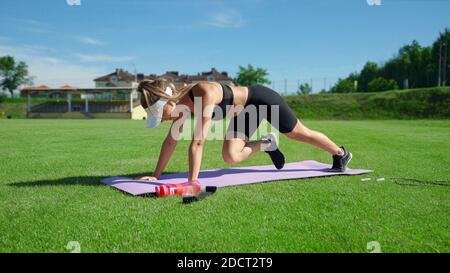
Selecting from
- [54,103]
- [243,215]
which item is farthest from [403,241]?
[54,103]

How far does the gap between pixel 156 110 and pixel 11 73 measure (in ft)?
321

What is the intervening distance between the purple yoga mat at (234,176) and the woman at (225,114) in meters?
0.22

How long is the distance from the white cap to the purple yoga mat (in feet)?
2.55

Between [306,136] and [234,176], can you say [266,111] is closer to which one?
[306,136]

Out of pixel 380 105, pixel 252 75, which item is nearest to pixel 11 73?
pixel 252 75

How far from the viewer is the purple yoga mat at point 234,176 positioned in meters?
4.70

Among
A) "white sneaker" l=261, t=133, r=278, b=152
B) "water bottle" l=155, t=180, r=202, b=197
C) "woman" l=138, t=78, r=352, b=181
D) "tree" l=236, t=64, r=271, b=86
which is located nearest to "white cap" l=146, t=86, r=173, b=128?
"woman" l=138, t=78, r=352, b=181

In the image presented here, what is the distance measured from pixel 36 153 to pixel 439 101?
1674 inches

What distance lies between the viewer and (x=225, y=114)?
4848 mm

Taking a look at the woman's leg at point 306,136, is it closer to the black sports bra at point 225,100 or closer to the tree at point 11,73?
the black sports bra at point 225,100

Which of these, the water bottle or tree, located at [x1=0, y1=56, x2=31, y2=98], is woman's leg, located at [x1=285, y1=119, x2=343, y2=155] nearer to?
the water bottle

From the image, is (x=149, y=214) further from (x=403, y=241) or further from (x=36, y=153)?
(x=36, y=153)
